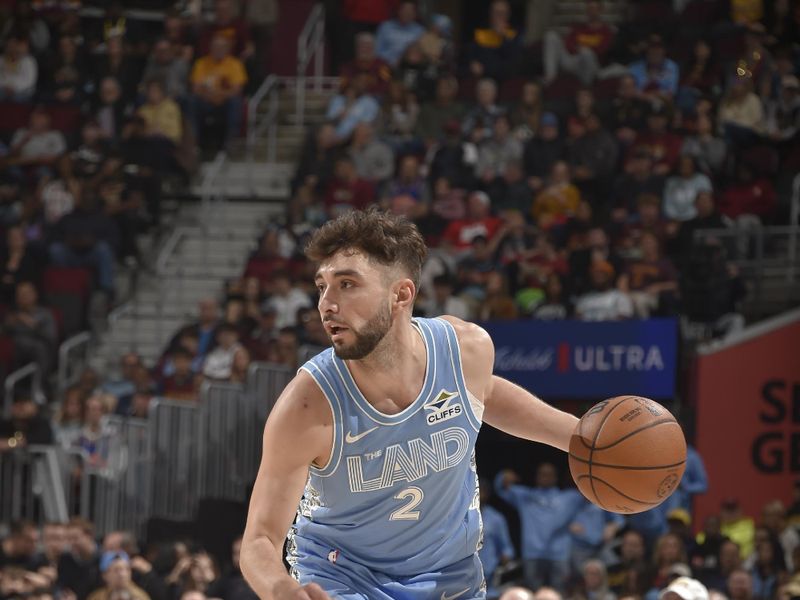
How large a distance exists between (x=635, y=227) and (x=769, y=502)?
3.22 metres

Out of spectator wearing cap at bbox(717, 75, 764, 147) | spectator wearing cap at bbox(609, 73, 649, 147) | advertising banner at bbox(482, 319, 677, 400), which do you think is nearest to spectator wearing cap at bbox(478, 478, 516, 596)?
advertising banner at bbox(482, 319, 677, 400)

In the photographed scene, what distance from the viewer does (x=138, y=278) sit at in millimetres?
17406

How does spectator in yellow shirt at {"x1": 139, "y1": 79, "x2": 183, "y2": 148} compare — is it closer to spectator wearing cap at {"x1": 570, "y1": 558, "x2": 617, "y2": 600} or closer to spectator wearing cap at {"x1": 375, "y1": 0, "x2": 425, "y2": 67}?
spectator wearing cap at {"x1": 375, "y1": 0, "x2": 425, "y2": 67}

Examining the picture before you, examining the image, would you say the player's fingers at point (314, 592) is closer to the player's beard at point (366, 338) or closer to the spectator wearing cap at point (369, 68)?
the player's beard at point (366, 338)

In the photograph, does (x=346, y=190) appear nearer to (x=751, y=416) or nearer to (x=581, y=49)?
(x=581, y=49)

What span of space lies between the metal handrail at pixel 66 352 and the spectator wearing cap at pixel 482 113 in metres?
4.63

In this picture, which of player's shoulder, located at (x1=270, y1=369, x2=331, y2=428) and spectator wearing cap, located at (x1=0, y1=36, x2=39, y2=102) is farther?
spectator wearing cap, located at (x1=0, y1=36, x2=39, y2=102)

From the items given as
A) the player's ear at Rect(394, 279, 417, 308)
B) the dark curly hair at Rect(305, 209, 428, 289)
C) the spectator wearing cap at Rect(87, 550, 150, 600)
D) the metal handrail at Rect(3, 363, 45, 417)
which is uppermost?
the dark curly hair at Rect(305, 209, 428, 289)

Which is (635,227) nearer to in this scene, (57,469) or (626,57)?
(626,57)

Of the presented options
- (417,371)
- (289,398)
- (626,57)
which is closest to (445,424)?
(417,371)

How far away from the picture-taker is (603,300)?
13.5m

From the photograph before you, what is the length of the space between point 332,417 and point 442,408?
43 cm

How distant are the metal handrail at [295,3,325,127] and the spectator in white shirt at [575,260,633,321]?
643 cm

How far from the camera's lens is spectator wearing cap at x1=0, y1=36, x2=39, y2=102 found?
18.8 meters
